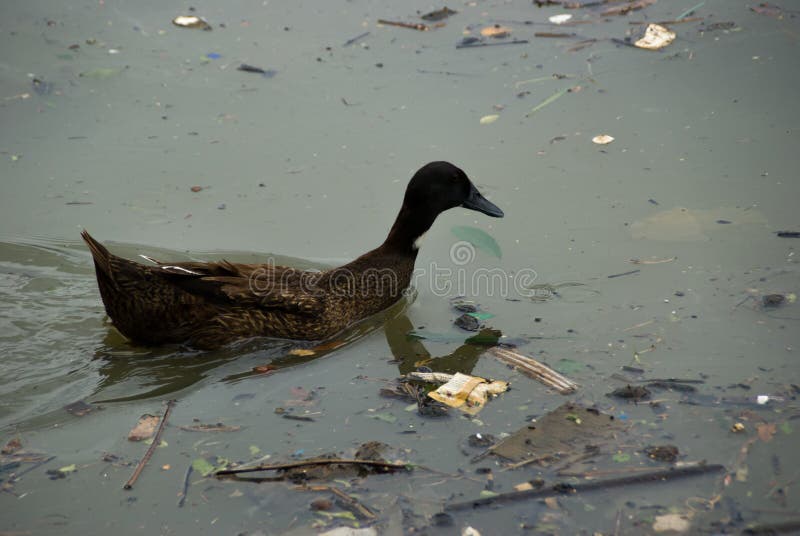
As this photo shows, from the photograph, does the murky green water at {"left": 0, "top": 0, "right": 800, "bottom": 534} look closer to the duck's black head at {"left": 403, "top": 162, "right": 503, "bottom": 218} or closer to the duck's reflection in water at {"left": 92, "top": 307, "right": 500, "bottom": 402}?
the duck's reflection in water at {"left": 92, "top": 307, "right": 500, "bottom": 402}

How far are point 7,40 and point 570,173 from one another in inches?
190

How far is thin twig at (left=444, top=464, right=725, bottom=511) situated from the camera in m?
3.48

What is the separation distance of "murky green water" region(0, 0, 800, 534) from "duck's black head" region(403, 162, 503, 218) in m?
0.30

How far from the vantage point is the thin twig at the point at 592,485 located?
3484mm

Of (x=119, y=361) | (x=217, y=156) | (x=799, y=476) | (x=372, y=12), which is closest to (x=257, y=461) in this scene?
(x=119, y=361)

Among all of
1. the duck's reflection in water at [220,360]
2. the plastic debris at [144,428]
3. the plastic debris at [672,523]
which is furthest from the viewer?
the duck's reflection in water at [220,360]

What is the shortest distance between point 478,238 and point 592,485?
2.31m

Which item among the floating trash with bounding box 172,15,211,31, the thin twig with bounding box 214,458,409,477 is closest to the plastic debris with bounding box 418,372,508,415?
the thin twig with bounding box 214,458,409,477

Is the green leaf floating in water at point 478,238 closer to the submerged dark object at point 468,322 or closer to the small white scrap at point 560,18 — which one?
the submerged dark object at point 468,322

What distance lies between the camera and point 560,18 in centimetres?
765

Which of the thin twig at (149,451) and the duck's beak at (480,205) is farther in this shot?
the duck's beak at (480,205)

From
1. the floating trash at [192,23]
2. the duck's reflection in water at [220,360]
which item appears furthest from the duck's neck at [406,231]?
the floating trash at [192,23]

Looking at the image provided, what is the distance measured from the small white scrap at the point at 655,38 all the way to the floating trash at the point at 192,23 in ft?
12.0

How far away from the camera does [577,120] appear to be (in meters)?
6.53
